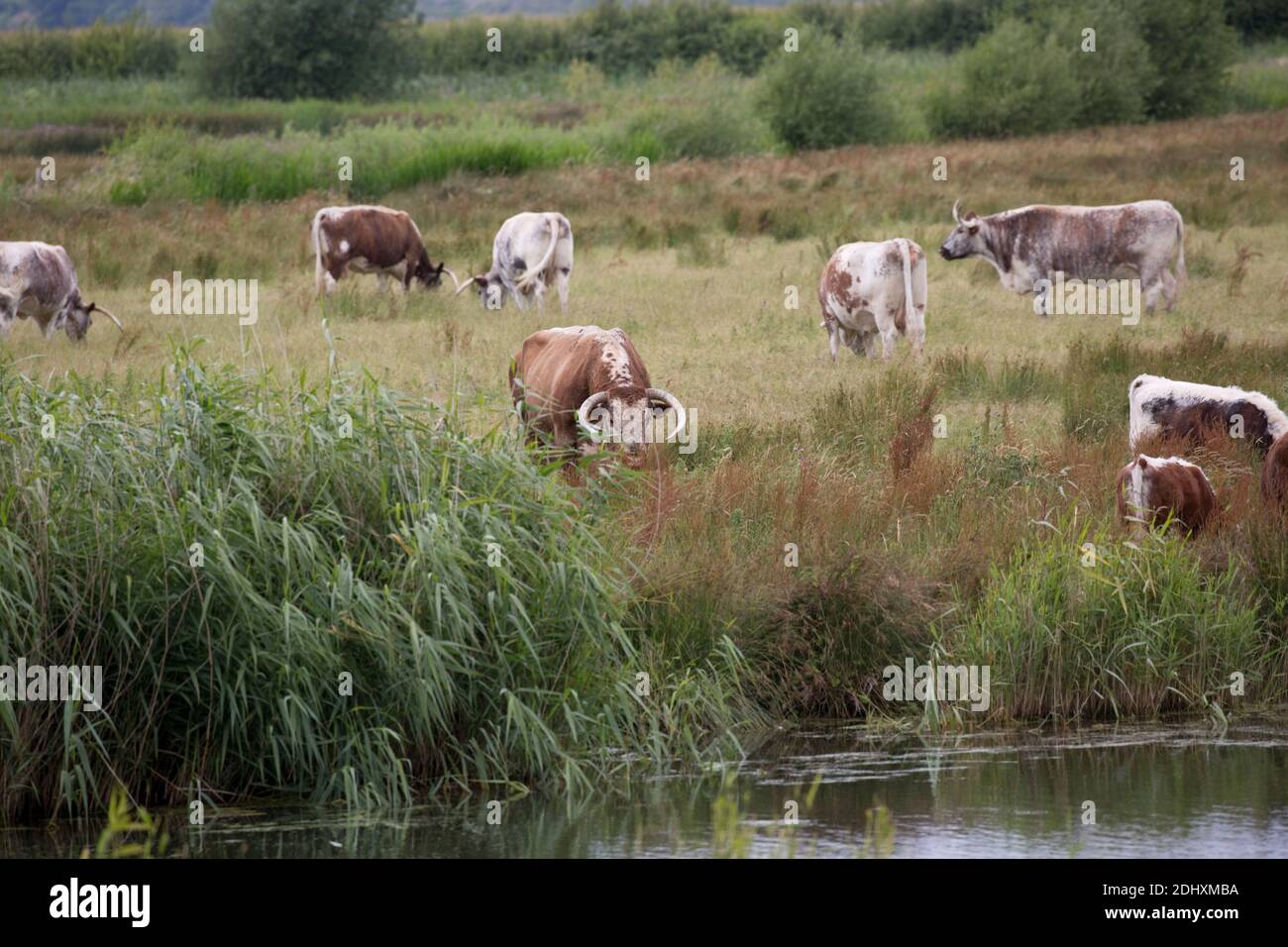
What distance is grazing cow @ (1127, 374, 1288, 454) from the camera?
9.73 metres

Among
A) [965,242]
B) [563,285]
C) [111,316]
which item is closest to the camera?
[111,316]

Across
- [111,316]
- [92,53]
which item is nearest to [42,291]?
[111,316]

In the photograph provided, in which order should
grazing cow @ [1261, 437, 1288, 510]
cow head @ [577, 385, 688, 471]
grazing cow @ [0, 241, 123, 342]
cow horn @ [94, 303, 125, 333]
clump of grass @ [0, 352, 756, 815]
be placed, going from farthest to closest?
grazing cow @ [0, 241, 123, 342] < cow horn @ [94, 303, 125, 333] < cow head @ [577, 385, 688, 471] < grazing cow @ [1261, 437, 1288, 510] < clump of grass @ [0, 352, 756, 815]

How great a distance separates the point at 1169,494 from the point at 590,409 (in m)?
3.09

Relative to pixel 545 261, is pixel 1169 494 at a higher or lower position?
lower

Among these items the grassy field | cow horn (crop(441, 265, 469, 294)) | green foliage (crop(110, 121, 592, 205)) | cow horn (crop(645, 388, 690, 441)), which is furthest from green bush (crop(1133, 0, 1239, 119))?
cow horn (crop(645, 388, 690, 441))

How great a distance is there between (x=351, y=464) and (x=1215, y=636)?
4094mm

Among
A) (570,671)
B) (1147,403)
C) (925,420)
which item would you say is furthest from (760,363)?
(570,671)

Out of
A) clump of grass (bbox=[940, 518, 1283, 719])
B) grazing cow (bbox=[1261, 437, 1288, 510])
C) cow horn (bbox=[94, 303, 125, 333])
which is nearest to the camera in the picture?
clump of grass (bbox=[940, 518, 1283, 719])

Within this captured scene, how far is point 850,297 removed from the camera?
14.5 metres

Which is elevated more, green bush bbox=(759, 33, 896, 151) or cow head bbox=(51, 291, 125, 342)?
green bush bbox=(759, 33, 896, 151)

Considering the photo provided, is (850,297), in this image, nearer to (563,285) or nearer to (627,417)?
(563,285)

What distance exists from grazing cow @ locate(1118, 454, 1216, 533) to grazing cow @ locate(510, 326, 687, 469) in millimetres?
2395

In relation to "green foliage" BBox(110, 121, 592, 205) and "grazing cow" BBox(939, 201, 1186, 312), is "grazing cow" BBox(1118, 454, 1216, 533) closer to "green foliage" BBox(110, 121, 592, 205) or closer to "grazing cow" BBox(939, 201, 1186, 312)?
"grazing cow" BBox(939, 201, 1186, 312)
